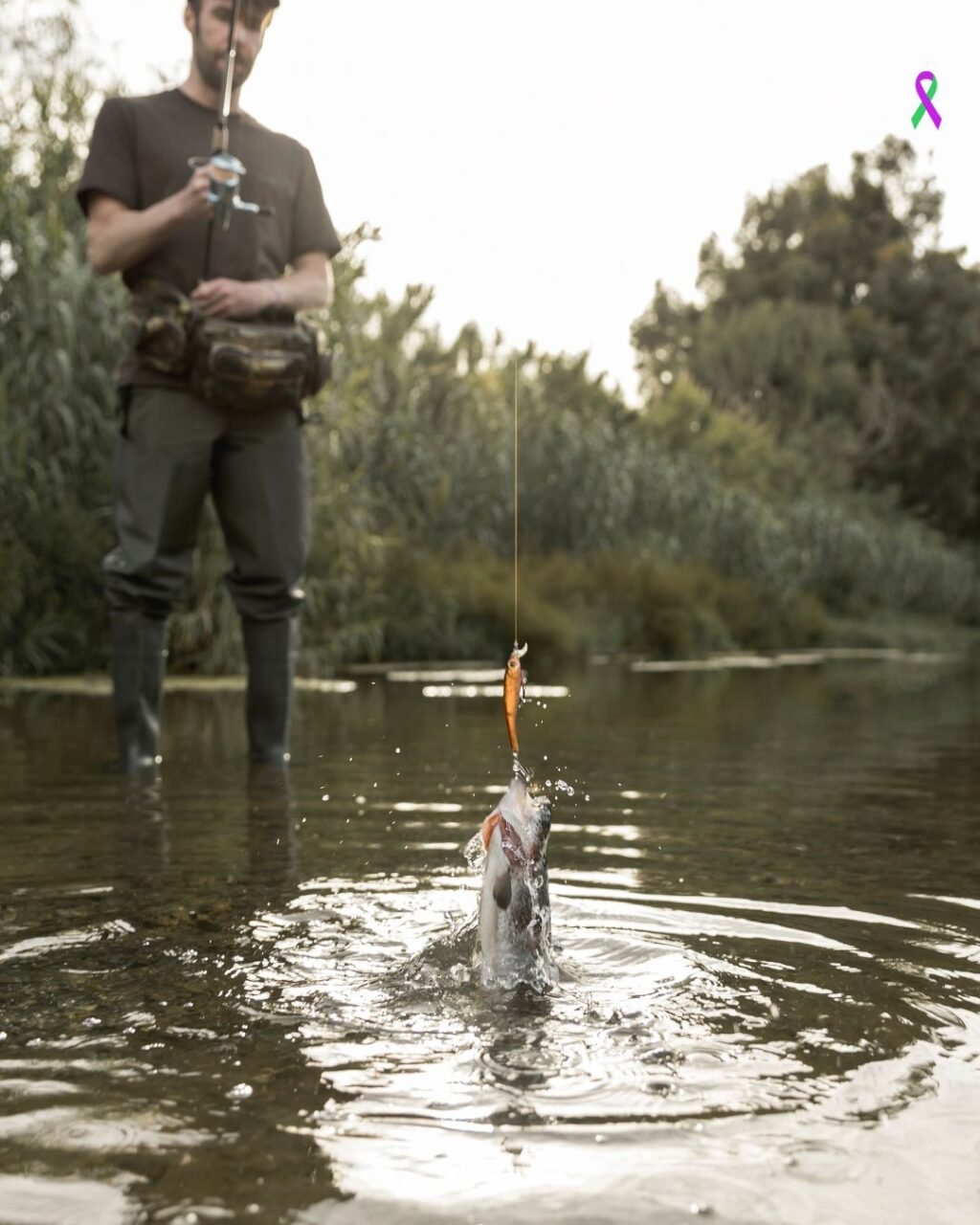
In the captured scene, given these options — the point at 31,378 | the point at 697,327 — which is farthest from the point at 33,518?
the point at 697,327

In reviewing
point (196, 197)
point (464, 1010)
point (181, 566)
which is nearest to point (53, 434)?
point (181, 566)

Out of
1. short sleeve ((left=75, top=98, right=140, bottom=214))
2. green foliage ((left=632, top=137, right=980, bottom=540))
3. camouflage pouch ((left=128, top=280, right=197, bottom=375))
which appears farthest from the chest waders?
green foliage ((left=632, top=137, right=980, bottom=540))

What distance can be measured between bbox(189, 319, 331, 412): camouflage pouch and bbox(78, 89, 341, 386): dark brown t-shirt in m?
0.17

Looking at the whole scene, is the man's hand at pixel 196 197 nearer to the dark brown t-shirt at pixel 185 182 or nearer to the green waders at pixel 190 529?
the dark brown t-shirt at pixel 185 182

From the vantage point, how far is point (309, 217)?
517 cm

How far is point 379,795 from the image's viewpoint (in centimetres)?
495

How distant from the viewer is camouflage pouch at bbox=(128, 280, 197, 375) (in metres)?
4.85

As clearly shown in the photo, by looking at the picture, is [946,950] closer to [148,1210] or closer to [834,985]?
[834,985]

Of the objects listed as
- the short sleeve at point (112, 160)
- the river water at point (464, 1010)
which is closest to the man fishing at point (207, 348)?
the short sleeve at point (112, 160)

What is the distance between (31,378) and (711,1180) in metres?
8.13

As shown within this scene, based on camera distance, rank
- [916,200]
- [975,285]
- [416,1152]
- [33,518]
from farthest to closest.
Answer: [916,200], [975,285], [33,518], [416,1152]

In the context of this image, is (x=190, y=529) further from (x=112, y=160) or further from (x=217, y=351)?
(x=112, y=160)

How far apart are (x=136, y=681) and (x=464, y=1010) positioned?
9.76ft

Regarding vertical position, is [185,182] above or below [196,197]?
above
